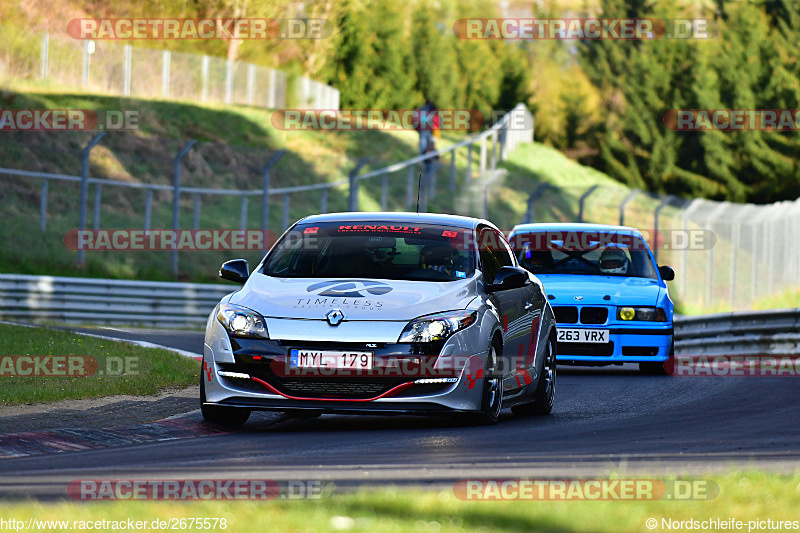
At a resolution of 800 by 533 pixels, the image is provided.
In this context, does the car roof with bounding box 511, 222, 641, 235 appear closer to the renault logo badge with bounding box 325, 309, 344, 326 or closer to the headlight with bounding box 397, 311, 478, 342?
the headlight with bounding box 397, 311, 478, 342

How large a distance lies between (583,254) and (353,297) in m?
7.71

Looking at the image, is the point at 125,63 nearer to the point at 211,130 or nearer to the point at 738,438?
the point at 211,130

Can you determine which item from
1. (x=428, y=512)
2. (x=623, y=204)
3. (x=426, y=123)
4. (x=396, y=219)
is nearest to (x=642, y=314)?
(x=396, y=219)

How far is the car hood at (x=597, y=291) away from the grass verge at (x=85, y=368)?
4.32 metres

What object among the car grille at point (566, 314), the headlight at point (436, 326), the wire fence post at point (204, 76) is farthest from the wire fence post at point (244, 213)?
the wire fence post at point (204, 76)

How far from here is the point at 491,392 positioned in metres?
10.8

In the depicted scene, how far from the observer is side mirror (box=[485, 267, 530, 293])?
36.6 ft

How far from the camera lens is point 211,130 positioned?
147 ft

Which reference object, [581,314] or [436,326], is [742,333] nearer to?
[581,314]

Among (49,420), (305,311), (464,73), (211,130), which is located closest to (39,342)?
(49,420)

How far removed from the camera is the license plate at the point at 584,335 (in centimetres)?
1697

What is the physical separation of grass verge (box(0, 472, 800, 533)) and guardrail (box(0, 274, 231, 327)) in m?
17.6

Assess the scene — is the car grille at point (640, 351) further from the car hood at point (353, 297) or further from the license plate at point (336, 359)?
the license plate at point (336, 359)

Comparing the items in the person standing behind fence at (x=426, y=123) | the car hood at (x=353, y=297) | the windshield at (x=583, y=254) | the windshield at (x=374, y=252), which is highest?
the person standing behind fence at (x=426, y=123)
